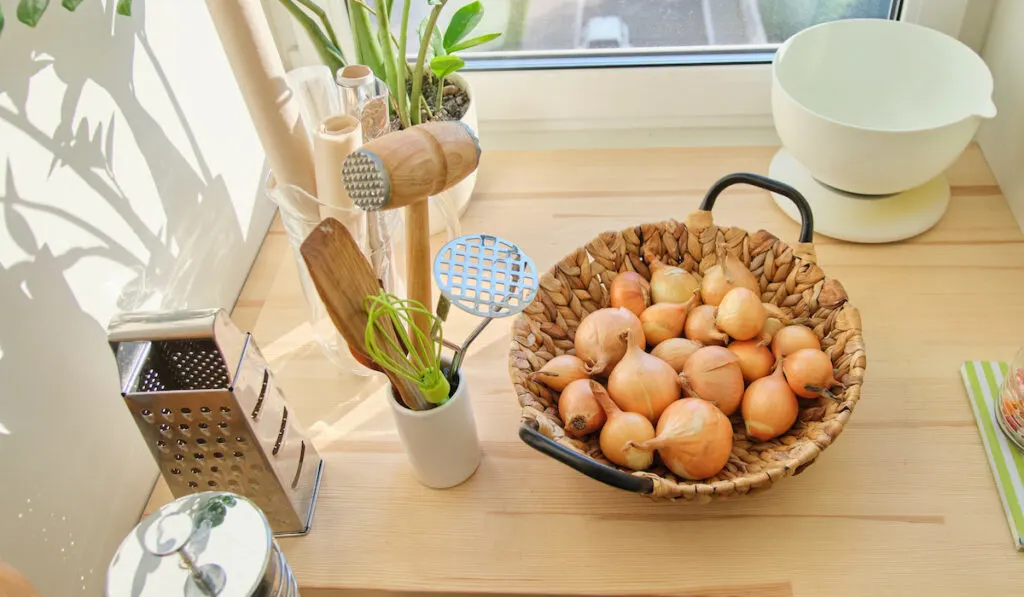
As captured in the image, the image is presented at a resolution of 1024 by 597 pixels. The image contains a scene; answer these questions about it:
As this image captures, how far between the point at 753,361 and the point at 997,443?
209mm

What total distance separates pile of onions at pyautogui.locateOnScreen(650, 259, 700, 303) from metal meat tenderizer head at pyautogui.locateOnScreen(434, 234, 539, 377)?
6.3 inches

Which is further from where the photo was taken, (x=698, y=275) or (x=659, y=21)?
(x=659, y=21)

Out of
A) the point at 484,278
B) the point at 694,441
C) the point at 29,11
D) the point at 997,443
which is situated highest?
the point at 29,11

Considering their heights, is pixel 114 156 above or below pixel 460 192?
above

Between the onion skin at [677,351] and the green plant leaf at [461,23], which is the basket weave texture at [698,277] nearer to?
the onion skin at [677,351]

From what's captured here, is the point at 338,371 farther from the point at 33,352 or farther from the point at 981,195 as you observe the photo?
the point at 981,195

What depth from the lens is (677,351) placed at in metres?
0.68

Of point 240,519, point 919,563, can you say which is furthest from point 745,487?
point 240,519

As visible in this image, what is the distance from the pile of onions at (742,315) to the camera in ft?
2.18

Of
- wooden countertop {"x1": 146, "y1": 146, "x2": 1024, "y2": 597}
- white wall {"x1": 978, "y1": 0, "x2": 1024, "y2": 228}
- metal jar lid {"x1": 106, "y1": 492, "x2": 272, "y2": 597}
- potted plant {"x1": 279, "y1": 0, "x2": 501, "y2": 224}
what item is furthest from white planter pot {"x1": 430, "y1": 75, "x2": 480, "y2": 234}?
white wall {"x1": 978, "y1": 0, "x2": 1024, "y2": 228}

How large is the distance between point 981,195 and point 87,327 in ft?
2.89

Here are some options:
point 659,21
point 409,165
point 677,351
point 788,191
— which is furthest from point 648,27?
point 409,165

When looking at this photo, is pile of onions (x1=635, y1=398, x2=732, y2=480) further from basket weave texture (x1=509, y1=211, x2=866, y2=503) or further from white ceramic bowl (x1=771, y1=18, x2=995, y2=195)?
white ceramic bowl (x1=771, y1=18, x2=995, y2=195)

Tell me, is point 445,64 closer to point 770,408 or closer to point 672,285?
point 672,285
